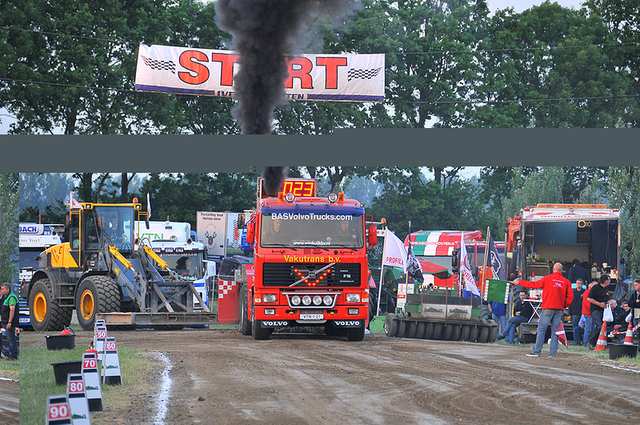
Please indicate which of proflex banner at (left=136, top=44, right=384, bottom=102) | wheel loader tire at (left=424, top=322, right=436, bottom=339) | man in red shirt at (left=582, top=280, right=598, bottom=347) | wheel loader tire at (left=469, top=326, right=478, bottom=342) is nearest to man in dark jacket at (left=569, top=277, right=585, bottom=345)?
man in red shirt at (left=582, top=280, right=598, bottom=347)

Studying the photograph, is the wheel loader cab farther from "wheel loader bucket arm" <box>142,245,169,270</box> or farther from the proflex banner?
the proflex banner

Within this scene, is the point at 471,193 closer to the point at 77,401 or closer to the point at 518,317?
the point at 518,317

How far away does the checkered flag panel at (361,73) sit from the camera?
33.4 m

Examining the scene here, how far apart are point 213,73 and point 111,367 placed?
77.0 ft

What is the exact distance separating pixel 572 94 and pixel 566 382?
3512cm

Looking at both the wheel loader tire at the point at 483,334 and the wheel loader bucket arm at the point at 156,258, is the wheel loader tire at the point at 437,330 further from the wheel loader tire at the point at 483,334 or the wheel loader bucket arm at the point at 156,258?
the wheel loader bucket arm at the point at 156,258

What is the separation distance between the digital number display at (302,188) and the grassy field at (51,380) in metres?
4.93

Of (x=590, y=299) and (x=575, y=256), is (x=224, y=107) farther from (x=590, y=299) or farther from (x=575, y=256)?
(x=590, y=299)

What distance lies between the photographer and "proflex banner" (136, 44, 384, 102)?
32.8 meters

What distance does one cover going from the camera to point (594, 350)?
16609 millimetres

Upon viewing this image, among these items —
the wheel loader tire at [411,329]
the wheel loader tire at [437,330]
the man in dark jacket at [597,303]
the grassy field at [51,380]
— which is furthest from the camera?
the wheel loader tire at [411,329]

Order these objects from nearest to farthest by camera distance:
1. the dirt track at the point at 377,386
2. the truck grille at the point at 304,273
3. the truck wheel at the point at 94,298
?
A: the dirt track at the point at 377,386 → the truck grille at the point at 304,273 → the truck wheel at the point at 94,298

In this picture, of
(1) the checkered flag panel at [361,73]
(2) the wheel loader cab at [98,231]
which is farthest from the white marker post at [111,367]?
(1) the checkered flag panel at [361,73]

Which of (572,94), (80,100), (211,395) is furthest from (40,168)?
(572,94)
